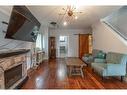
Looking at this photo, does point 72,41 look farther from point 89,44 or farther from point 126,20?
point 126,20

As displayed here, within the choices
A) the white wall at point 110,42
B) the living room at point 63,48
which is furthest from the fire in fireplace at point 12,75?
the white wall at point 110,42

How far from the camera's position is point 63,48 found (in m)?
12.8

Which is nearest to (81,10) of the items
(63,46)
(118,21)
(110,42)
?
(110,42)

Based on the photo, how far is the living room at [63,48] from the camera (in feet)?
12.8

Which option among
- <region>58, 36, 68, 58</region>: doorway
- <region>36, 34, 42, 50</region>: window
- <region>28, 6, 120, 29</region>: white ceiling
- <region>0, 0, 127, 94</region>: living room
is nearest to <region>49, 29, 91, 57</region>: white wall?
<region>0, 0, 127, 94</region>: living room

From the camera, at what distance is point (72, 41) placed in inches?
480

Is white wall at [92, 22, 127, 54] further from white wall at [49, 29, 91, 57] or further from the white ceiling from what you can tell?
white wall at [49, 29, 91, 57]

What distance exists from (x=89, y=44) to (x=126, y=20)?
5.58m

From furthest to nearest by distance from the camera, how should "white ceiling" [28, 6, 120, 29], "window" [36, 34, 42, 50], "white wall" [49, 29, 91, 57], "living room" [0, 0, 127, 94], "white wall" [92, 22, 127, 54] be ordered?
"white wall" [49, 29, 91, 57] → "window" [36, 34, 42, 50] → "white ceiling" [28, 6, 120, 29] → "white wall" [92, 22, 127, 54] → "living room" [0, 0, 127, 94]

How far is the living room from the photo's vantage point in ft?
12.8

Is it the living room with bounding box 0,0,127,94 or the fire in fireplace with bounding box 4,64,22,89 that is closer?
the fire in fireplace with bounding box 4,64,22,89
